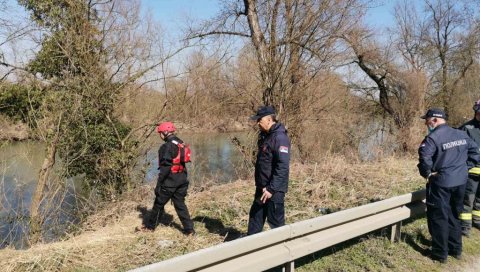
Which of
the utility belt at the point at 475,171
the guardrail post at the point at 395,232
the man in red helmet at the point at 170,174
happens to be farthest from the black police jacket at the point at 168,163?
the utility belt at the point at 475,171

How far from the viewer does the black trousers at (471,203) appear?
6.04m

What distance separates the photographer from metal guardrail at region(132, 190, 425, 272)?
12.3 ft

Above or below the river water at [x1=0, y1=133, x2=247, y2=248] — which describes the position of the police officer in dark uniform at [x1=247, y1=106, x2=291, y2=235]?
above

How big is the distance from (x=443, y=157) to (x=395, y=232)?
126 centimetres

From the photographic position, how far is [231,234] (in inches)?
241

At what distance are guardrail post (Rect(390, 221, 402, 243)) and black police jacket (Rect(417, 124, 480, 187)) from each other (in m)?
0.84

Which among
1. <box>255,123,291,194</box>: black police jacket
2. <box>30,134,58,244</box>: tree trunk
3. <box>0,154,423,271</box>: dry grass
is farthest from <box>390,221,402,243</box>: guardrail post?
<box>30,134,58,244</box>: tree trunk

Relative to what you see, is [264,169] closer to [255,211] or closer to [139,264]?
[255,211]

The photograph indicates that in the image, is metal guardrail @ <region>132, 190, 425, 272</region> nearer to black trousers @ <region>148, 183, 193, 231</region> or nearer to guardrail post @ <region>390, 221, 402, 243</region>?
guardrail post @ <region>390, 221, 402, 243</region>

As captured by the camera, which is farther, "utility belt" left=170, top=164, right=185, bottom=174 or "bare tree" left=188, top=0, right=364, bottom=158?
"bare tree" left=188, top=0, right=364, bottom=158

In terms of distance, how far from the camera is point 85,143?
12.2 m

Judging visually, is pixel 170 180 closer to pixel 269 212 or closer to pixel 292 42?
pixel 269 212

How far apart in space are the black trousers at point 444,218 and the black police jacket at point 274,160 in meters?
1.89

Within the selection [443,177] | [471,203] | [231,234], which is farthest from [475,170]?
[231,234]
